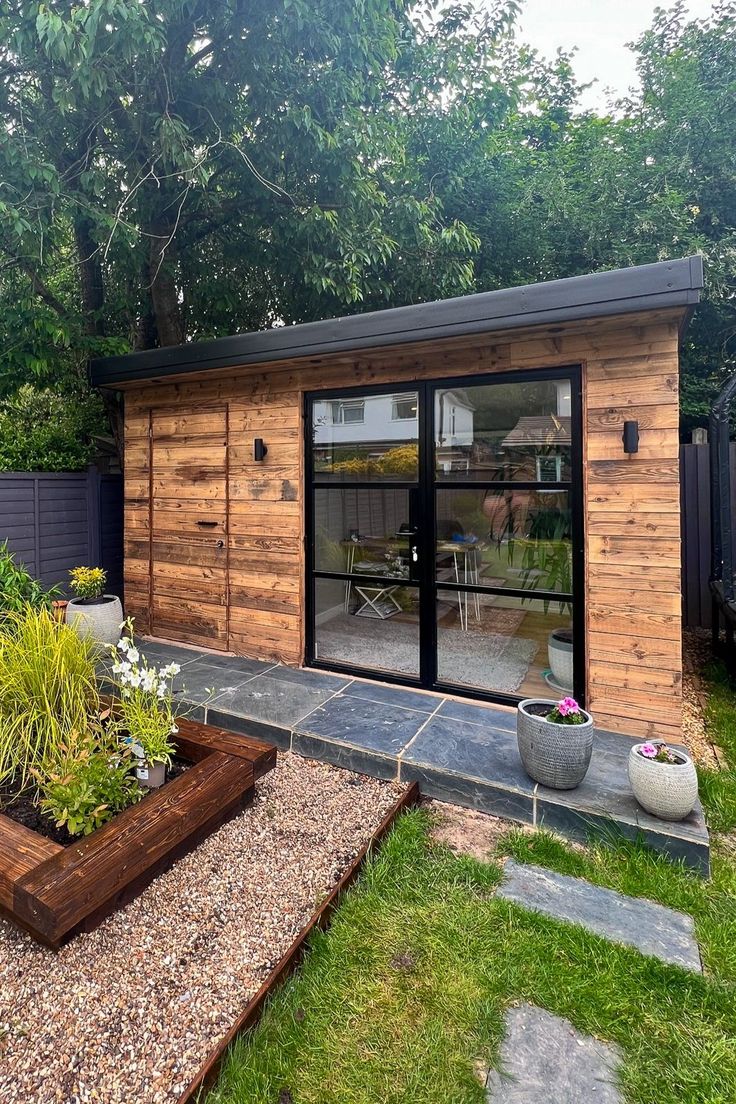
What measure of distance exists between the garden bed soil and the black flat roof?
2.77m

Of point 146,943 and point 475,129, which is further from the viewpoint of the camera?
point 475,129

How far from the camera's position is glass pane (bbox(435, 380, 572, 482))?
3201mm

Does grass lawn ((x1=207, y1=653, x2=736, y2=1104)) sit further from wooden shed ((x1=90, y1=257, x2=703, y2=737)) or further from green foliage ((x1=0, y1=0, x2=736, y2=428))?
green foliage ((x1=0, y1=0, x2=736, y2=428))

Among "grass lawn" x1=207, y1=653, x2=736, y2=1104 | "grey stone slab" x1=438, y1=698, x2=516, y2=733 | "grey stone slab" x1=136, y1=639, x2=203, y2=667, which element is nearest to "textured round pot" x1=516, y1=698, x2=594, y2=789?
"grass lawn" x1=207, y1=653, x2=736, y2=1104

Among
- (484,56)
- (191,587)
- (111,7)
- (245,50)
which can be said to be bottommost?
(191,587)

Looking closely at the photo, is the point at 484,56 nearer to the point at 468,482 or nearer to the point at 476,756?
the point at 468,482

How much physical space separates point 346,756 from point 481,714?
92 centimetres

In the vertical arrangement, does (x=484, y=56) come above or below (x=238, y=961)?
above

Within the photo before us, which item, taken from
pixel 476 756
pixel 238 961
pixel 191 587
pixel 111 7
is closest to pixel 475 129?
pixel 111 7

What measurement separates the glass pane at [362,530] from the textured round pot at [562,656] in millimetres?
1074

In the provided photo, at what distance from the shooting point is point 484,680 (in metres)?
3.59

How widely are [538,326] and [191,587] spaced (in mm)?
3433

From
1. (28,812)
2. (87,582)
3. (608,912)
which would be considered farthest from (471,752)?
(87,582)

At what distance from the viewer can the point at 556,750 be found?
2414 mm
